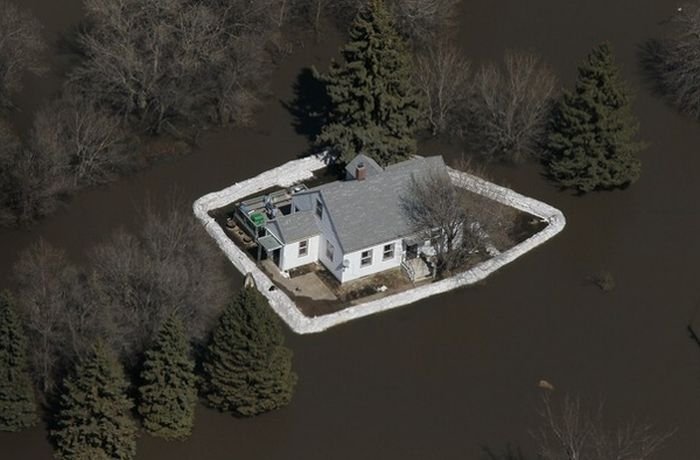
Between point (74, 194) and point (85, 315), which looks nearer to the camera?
point (85, 315)

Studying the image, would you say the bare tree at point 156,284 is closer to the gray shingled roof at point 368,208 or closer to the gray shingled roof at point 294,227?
the gray shingled roof at point 294,227

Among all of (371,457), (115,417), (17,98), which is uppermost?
(17,98)

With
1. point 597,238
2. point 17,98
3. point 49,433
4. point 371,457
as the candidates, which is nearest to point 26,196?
point 17,98

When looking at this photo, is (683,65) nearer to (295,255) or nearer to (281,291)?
(295,255)

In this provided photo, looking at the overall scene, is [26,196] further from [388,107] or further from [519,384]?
[519,384]

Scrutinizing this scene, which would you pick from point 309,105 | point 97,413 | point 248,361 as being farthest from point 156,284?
point 309,105
